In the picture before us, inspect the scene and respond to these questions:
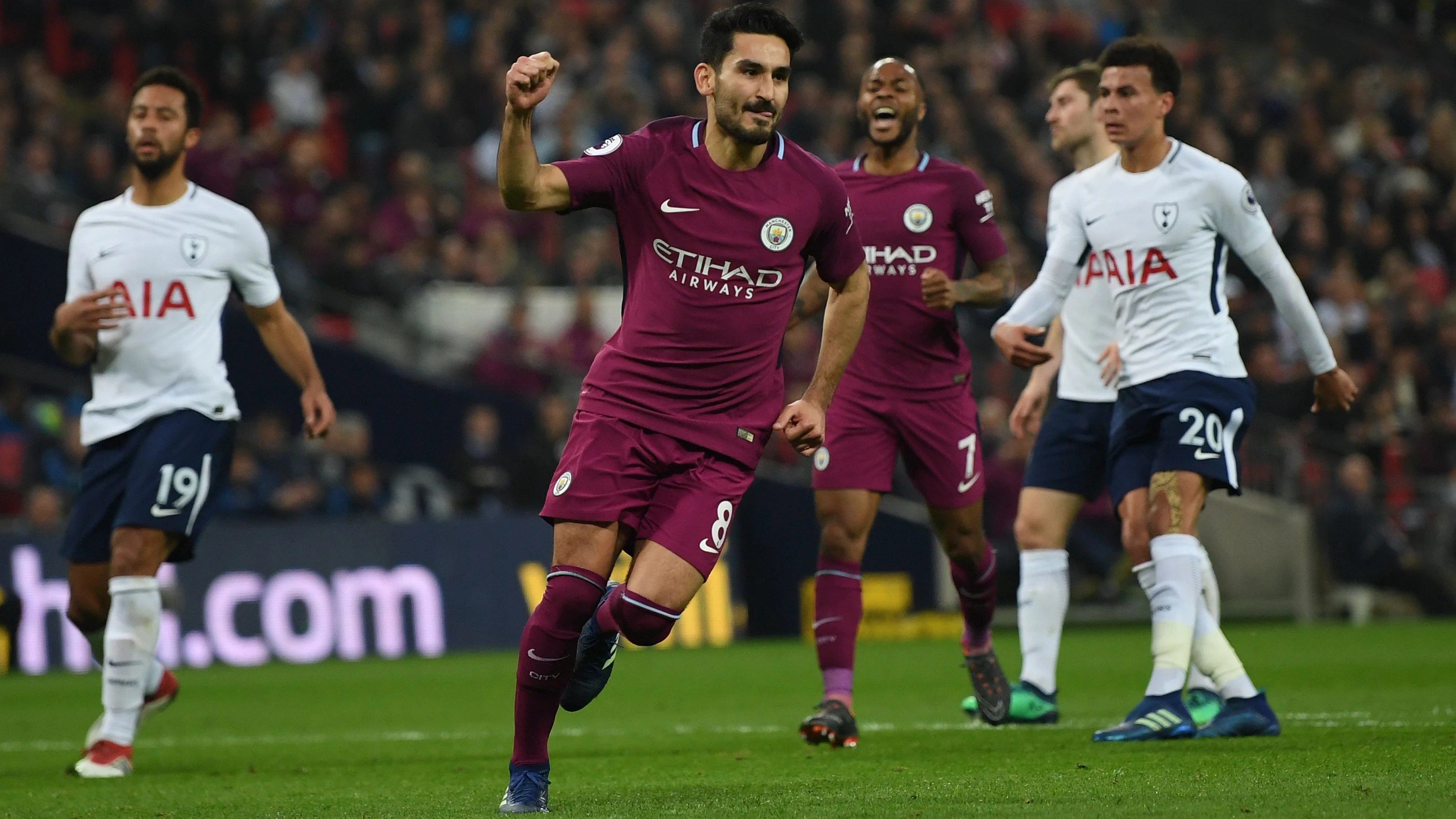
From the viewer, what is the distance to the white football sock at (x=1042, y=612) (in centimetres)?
811

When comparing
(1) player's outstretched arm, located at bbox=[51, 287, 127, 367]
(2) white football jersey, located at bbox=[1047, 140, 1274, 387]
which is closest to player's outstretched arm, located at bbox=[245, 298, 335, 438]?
(1) player's outstretched arm, located at bbox=[51, 287, 127, 367]

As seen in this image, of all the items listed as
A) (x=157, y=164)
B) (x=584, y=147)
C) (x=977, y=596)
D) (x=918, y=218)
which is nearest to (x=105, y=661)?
(x=157, y=164)

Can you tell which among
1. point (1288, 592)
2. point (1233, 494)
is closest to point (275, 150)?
point (1288, 592)

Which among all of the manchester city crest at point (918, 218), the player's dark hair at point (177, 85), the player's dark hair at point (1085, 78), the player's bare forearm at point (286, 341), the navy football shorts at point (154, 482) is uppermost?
the player's dark hair at point (1085, 78)

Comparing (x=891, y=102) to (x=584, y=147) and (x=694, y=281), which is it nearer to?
(x=694, y=281)

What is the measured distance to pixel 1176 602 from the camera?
703 cm

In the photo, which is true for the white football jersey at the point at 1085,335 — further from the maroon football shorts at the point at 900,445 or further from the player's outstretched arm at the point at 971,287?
the maroon football shorts at the point at 900,445

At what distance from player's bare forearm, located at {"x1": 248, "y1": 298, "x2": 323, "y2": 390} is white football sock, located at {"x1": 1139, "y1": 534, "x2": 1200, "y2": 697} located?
345cm

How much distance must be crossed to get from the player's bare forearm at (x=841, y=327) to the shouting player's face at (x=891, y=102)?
1925 mm

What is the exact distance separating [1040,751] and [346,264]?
12.2m

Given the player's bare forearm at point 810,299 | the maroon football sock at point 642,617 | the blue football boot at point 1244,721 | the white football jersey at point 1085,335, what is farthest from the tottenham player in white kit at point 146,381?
the blue football boot at point 1244,721

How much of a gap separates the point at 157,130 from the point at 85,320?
859mm

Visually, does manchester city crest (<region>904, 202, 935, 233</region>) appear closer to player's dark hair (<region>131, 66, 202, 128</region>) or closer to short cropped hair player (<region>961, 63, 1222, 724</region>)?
short cropped hair player (<region>961, 63, 1222, 724</region>)

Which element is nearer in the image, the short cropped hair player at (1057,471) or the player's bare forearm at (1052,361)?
the short cropped hair player at (1057,471)
